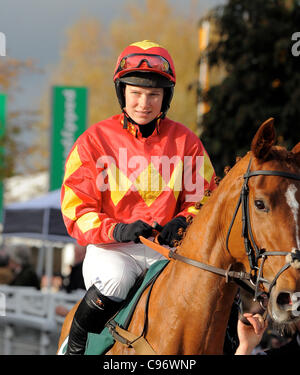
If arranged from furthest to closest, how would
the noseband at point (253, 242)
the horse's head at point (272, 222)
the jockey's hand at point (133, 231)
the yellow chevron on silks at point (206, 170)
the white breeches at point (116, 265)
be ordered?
1. the yellow chevron on silks at point (206, 170)
2. the white breeches at point (116, 265)
3. the jockey's hand at point (133, 231)
4. the noseband at point (253, 242)
5. the horse's head at point (272, 222)

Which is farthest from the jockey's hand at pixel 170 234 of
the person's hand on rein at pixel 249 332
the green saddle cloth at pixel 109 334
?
the person's hand on rein at pixel 249 332

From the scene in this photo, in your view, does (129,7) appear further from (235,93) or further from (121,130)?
(121,130)

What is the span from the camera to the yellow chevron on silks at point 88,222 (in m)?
3.55

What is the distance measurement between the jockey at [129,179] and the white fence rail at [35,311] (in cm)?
603

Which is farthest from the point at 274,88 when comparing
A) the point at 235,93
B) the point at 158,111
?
the point at 158,111

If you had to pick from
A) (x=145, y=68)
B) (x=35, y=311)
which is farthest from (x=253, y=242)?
(x=35, y=311)

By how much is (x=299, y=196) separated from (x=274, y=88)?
1299cm

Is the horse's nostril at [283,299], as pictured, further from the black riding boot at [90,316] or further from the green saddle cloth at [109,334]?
the black riding boot at [90,316]

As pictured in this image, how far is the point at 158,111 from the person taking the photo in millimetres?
3838

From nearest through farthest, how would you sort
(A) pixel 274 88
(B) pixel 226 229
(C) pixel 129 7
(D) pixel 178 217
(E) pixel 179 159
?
(B) pixel 226 229, (D) pixel 178 217, (E) pixel 179 159, (A) pixel 274 88, (C) pixel 129 7

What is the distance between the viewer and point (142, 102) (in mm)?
3758

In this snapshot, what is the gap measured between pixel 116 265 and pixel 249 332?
0.79 metres

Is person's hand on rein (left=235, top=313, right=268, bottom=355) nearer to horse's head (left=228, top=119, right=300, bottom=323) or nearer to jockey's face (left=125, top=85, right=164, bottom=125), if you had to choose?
horse's head (left=228, top=119, right=300, bottom=323)

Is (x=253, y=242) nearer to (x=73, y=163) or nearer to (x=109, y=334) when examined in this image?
(x=109, y=334)
